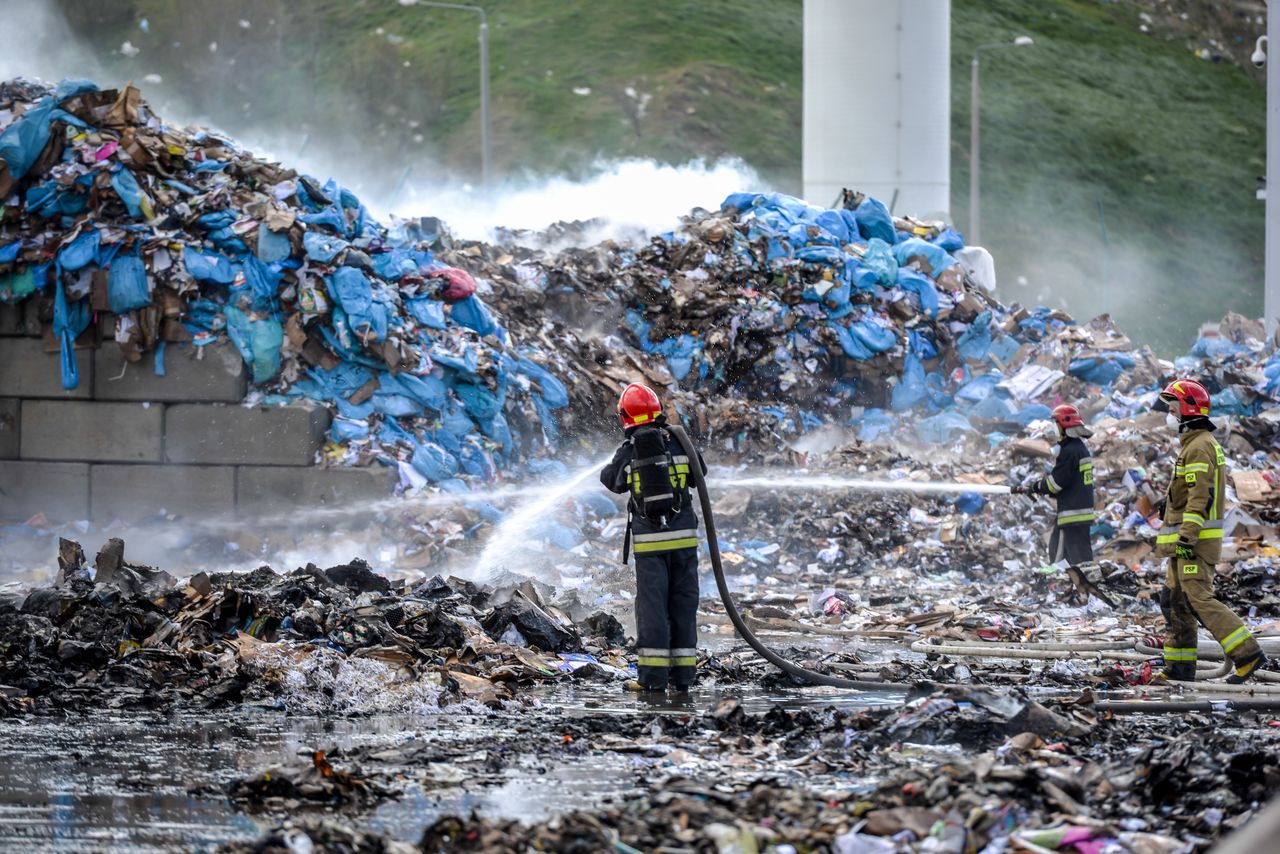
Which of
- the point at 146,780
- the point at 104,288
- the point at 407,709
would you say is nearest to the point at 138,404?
the point at 104,288

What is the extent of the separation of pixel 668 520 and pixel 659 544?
0.47ft

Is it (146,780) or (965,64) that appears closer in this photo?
(146,780)

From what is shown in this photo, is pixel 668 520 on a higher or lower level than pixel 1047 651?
higher

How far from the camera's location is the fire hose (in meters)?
7.64

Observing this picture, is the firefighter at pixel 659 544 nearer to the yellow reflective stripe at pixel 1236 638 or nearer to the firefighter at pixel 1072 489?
the yellow reflective stripe at pixel 1236 638

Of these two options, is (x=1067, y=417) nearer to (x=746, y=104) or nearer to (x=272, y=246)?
(x=272, y=246)

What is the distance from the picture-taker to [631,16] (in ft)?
184

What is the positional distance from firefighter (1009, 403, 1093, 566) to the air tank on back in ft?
49.8

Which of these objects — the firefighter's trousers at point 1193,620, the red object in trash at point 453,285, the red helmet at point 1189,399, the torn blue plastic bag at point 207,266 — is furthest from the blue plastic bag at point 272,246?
the firefighter's trousers at point 1193,620

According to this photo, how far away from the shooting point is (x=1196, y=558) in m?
8.74

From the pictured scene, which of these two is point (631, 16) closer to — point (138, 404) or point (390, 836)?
point (138, 404)

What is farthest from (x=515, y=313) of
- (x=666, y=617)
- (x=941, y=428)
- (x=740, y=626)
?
(x=740, y=626)

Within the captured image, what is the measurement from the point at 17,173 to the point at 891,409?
34.3ft

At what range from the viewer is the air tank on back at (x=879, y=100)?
26.6 meters
